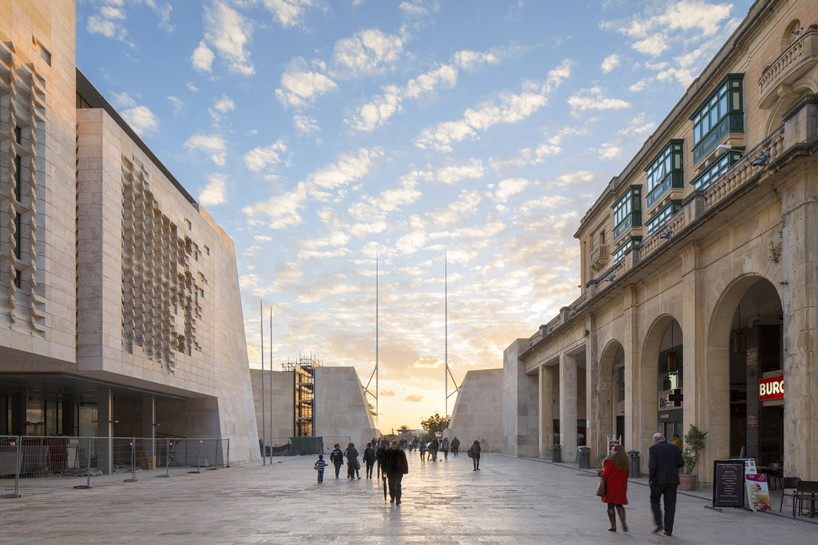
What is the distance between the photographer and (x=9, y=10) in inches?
960

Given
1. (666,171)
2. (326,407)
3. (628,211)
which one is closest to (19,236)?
(666,171)

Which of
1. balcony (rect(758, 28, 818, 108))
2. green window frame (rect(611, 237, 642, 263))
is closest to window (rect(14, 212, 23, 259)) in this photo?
balcony (rect(758, 28, 818, 108))

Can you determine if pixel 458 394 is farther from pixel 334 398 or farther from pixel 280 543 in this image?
pixel 280 543

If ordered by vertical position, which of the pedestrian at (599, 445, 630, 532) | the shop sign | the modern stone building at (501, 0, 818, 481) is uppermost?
the modern stone building at (501, 0, 818, 481)

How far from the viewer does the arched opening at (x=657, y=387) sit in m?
30.9

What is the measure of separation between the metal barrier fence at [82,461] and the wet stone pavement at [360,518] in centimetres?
181

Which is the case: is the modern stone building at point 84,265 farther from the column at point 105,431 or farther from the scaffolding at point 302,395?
the scaffolding at point 302,395

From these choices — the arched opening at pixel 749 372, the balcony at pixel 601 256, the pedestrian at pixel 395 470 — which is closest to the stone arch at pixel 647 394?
the arched opening at pixel 749 372

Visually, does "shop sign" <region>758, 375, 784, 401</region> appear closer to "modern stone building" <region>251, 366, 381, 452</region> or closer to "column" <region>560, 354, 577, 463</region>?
"column" <region>560, 354, 577, 463</region>

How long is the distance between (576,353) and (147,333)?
2318cm

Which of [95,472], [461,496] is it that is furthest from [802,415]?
[95,472]

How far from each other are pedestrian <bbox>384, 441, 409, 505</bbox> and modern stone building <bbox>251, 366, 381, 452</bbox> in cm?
5657

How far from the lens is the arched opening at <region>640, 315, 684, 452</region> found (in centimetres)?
3091

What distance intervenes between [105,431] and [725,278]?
2668cm
